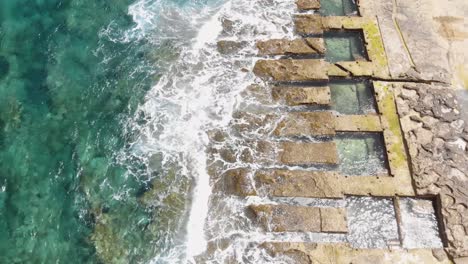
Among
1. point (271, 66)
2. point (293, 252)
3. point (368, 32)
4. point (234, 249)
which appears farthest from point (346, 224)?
point (368, 32)

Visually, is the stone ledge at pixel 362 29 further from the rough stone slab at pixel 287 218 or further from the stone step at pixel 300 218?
the rough stone slab at pixel 287 218

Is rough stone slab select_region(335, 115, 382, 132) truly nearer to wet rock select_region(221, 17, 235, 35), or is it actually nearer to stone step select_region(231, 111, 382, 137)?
stone step select_region(231, 111, 382, 137)

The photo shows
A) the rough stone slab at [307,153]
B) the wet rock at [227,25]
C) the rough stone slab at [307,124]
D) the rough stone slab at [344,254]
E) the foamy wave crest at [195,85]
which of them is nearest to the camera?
the rough stone slab at [344,254]

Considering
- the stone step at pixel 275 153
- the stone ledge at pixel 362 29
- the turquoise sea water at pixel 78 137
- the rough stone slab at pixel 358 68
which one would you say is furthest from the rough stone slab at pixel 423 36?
the turquoise sea water at pixel 78 137

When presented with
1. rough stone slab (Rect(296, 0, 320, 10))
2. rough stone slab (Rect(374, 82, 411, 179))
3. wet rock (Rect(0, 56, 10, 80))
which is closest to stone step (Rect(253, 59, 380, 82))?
rough stone slab (Rect(374, 82, 411, 179))

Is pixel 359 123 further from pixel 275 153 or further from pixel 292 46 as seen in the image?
pixel 292 46

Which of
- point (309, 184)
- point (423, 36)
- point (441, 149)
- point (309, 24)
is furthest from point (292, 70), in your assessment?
point (441, 149)
